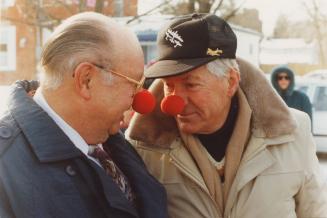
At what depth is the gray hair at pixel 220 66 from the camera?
1.99m

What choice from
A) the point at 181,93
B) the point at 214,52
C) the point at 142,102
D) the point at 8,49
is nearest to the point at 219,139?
the point at 181,93

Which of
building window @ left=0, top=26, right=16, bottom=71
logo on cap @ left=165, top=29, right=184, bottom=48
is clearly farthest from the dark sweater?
building window @ left=0, top=26, right=16, bottom=71

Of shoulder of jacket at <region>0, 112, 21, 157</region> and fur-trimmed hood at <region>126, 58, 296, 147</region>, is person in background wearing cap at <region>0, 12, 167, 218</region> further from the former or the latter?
fur-trimmed hood at <region>126, 58, 296, 147</region>

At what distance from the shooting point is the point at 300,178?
6.59 feet

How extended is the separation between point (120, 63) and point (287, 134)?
2.78 ft

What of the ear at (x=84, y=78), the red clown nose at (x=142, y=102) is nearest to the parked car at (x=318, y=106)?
the red clown nose at (x=142, y=102)

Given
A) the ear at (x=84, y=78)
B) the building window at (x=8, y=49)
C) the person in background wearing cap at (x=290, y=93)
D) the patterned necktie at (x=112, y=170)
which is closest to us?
the ear at (x=84, y=78)

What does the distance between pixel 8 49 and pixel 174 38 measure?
18142mm

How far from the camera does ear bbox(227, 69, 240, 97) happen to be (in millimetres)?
2053

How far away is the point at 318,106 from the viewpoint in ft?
29.5

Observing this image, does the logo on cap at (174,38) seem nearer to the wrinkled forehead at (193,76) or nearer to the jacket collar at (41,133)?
the wrinkled forehead at (193,76)

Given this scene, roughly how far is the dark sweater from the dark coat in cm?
58

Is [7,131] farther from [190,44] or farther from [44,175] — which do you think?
[190,44]

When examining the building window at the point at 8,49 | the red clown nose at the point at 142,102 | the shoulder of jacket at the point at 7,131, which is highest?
the red clown nose at the point at 142,102
